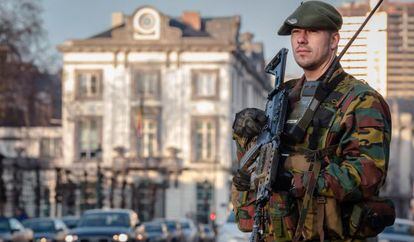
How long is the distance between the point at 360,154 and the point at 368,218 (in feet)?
0.94

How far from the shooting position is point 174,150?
9044 centimetres

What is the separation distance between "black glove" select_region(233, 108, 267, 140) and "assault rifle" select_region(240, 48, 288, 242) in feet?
0.10

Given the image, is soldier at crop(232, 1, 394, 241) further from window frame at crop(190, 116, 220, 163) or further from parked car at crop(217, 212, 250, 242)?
window frame at crop(190, 116, 220, 163)

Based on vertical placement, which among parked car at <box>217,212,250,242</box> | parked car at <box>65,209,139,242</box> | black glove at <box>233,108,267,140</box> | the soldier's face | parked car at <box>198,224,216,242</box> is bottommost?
parked car at <box>198,224,216,242</box>

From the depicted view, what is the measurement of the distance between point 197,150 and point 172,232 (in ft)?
134

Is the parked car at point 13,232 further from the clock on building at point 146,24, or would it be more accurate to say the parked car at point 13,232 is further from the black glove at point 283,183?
the clock on building at point 146,24

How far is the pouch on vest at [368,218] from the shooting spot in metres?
5.79

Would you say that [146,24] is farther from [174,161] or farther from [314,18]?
[314,18]

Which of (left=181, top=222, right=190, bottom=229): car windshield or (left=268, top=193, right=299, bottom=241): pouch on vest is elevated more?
(left=268, top=193, right=299, bottom=241): pouch on vest

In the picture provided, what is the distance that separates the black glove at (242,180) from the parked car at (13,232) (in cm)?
3274

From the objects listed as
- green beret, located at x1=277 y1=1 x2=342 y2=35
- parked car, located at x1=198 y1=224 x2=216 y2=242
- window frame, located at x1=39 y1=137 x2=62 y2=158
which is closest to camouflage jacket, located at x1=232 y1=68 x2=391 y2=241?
green beret, located at x1=277 y1=1 x2=342 y2=35

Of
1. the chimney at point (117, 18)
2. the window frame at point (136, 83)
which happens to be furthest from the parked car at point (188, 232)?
the chimney at point (117, 18)

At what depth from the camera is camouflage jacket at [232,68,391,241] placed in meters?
5.72

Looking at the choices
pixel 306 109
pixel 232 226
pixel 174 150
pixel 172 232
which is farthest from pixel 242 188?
pixel 174 150
